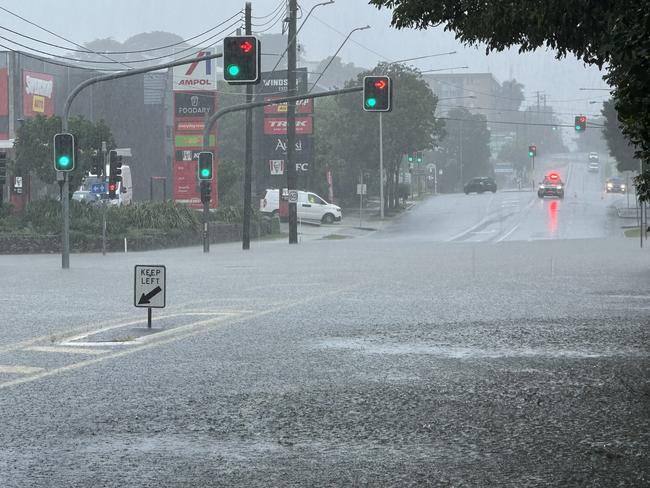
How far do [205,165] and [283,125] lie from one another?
26799mm

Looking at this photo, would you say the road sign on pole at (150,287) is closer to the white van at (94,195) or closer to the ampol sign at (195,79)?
the white van at (94,195)

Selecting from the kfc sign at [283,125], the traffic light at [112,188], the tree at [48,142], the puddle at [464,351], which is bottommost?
the puddle at [464,351]

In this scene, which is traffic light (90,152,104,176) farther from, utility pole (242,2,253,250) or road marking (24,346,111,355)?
road marking (24,346,111,355)

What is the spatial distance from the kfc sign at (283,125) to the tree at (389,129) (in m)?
12.6

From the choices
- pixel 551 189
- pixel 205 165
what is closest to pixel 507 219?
pixel 551 189

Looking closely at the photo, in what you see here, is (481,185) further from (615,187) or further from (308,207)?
(308,207)

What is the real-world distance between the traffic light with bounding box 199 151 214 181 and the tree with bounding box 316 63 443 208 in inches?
1547

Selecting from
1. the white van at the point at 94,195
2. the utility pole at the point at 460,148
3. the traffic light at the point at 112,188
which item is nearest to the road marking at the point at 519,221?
the white van at the point at 94,195

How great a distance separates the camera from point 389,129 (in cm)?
8575

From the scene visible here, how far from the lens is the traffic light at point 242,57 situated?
1052 inches

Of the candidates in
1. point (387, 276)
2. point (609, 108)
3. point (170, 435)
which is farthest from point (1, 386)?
point (609, 108)

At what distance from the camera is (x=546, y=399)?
10.3 m

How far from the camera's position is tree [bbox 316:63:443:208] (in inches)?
3396

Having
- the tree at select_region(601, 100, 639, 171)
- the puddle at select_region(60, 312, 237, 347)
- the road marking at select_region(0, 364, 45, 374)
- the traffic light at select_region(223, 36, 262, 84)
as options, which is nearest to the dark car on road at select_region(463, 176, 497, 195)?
the tree at select_region(601, 100, 639, 171)
